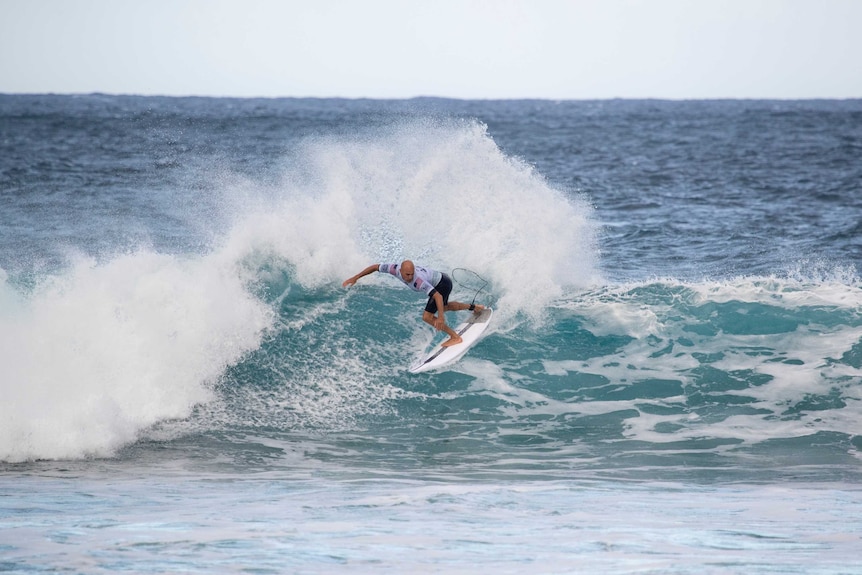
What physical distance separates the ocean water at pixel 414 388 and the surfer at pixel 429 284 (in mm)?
774

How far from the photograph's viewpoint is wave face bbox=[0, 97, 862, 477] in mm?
8719

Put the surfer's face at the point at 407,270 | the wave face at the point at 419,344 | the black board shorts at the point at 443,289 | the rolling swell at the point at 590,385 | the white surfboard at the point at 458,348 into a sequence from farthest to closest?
the white surfboard at the point at 458,348 → the black board shorts at the point at 443,289 → the surfer's face at the point at 407,270 → the wave face at the point at 419,344 → the rolling swell at the point at 590,385

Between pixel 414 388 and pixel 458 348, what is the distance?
71 cm

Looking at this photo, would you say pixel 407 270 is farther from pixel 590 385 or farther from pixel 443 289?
pixel 590 385

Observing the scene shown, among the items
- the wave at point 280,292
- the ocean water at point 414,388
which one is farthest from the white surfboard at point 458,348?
the wave at point 280,292

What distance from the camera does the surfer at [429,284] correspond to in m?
9.77

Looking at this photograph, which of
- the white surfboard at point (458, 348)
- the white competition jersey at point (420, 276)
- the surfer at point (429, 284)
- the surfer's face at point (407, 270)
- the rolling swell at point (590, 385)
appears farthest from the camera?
the white surfboard at point (458, 348)

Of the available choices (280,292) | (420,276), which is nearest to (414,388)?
(420,276)

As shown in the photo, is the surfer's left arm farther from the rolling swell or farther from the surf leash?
the surf leash

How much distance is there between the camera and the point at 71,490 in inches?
277

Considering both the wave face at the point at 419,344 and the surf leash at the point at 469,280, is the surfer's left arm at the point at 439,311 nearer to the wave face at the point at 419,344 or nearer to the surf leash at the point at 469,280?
the wave face at the point at 419,344

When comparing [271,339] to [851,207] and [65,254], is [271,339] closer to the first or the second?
[65,254]

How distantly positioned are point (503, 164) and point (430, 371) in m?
5.09

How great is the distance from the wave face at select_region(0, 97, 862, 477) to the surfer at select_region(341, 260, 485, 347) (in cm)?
74
